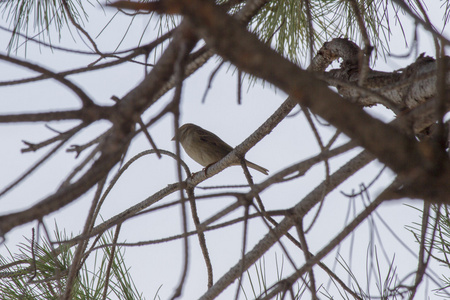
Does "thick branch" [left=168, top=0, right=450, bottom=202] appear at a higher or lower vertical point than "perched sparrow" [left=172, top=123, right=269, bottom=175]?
lower

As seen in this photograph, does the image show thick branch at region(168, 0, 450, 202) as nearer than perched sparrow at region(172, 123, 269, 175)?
Yes

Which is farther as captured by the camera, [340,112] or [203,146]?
[203,146]

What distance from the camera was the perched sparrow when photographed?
218 inches

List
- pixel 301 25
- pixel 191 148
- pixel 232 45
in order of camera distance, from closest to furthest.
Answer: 1. pixel 232 45
2. pixel 301 25
3. pixel 191 148

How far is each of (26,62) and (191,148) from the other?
4.40m

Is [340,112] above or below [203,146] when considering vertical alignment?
below

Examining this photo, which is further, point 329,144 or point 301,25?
point 301,25

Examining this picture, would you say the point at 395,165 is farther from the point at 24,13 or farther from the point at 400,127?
the point at 24,13

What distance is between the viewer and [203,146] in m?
5.59

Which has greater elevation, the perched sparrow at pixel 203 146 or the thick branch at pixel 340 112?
the perched sparrow at pixel 203 146

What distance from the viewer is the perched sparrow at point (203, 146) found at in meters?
5.54

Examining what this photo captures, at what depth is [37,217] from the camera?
1.21 metres

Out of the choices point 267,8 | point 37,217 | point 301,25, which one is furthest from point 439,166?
point 301,25

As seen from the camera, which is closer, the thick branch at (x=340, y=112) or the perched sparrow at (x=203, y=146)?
the thick branch at (x=340, y=112)
